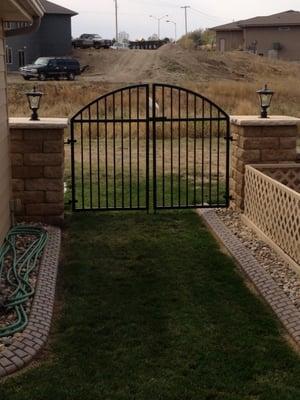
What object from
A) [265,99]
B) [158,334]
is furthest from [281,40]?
[158,334]

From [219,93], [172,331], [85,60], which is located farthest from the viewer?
[85,60]

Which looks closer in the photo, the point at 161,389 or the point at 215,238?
the point at 161,389

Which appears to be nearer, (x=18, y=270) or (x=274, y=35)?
(x=18, y=270)

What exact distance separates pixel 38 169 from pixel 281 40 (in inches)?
2436

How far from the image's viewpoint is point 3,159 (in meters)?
7.83

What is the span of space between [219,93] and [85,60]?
26463mm

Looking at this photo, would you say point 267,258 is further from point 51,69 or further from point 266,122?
point 51,69

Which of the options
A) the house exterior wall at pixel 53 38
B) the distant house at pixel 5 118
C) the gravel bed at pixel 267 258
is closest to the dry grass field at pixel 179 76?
the house exterior wall at pixel 53 38

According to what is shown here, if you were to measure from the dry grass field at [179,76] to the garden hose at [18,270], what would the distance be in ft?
54.4

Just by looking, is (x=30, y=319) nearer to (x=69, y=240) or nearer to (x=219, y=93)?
(x=69, y=240)

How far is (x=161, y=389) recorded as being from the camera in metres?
4.30

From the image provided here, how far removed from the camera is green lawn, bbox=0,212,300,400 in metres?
4.34

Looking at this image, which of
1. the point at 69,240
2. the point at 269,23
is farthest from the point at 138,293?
the point at 269,23

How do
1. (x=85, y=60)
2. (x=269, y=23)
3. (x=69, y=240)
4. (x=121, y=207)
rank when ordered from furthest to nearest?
(x=269, y=23) → (x=85, y=60) → (x=121, y=207) → (x=69, y=240)
